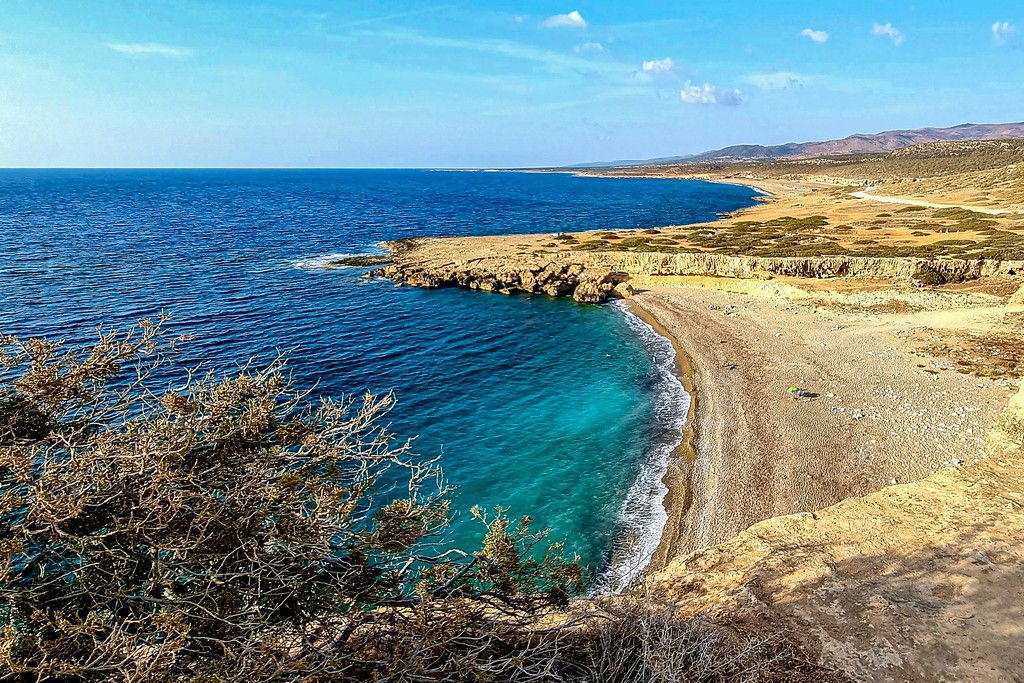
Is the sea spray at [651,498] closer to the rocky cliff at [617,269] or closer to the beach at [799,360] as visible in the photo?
the beach at [799,360]

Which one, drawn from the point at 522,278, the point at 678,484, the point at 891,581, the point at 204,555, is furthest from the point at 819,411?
the point at 522,278

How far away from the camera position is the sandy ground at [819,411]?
1977cm

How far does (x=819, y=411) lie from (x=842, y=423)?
130 cm

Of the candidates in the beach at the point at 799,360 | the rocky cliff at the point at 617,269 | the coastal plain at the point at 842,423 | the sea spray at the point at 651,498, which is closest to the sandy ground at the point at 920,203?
the coastal plain at the point at 842,423

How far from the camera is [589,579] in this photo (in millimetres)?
16422

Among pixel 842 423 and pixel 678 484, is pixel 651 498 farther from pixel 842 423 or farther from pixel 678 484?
pixel 842 423

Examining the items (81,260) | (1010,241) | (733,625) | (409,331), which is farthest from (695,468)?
(81,260)

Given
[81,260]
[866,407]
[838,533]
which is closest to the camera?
[838,533]

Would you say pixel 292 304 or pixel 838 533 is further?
pixel 292 304

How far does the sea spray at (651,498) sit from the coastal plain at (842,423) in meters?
0.49

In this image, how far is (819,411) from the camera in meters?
25.3

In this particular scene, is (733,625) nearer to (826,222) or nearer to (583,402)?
(583,402)

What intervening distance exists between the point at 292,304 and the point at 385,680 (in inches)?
1619

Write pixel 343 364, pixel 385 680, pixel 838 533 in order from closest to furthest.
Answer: pixel 385 680 → pixel 838 533 → pixel 343 364
